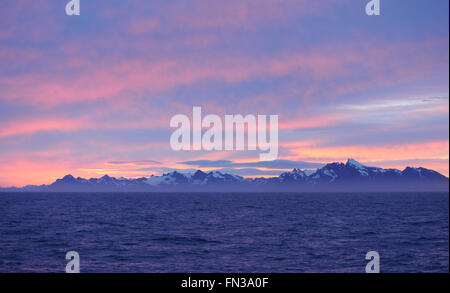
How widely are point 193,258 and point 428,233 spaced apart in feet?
111

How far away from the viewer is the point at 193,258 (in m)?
30.6
